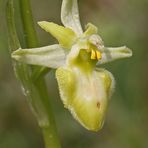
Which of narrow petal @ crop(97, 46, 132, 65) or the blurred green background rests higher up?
narrow petal @ crop(97, 46, 132, 65)

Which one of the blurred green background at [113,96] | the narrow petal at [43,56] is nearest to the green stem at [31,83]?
the narrow petal at [43,56]

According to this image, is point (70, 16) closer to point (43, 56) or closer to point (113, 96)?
point (43, 56)

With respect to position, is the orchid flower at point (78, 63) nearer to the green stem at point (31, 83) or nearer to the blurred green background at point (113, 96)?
the green stem at point (31, 83)

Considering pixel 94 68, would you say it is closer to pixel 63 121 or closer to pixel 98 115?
pixel 98 115

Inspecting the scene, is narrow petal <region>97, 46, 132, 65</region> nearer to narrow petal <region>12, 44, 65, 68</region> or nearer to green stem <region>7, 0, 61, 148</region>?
narrow petal <region>12, 44, 65, 68</region>

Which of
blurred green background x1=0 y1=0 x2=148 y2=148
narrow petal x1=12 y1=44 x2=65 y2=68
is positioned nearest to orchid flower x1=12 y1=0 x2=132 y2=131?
narrow petal x1=12 y1=44 x2=65 y2=68

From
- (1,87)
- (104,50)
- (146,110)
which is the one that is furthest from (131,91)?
(104,50)
